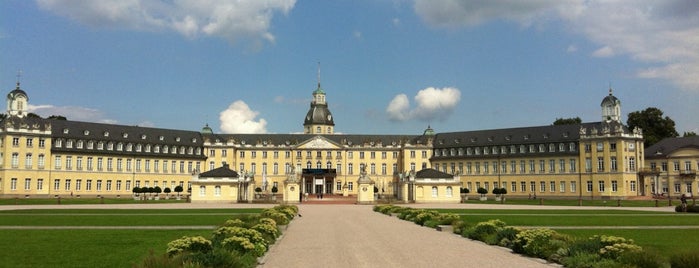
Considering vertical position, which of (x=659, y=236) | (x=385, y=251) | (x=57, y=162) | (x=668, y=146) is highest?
(x=668, y=146)

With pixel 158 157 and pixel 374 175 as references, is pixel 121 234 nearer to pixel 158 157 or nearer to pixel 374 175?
pixel 158 157

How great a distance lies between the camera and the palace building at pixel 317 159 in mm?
87062

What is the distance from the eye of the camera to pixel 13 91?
9375 centimetres

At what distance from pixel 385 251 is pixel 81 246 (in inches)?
390

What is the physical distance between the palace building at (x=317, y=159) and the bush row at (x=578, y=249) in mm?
52012

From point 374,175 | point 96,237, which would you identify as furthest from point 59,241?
point 374,175

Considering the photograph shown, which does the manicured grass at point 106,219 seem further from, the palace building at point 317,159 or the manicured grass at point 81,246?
the palace building at point 317,159

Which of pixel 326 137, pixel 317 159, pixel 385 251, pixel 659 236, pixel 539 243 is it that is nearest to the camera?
pixel 539 243

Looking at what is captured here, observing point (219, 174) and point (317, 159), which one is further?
point (317, 159)

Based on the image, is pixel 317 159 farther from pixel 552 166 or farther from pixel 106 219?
pixel 106 219

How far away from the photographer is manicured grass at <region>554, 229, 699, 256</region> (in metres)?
20.3

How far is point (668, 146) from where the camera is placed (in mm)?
93375

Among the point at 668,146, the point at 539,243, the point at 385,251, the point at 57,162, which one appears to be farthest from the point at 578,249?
the point at 57,162

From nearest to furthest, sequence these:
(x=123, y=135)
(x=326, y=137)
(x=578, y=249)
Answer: (x=578, y=249), (x=123, y=135), (x=326, y=137)
